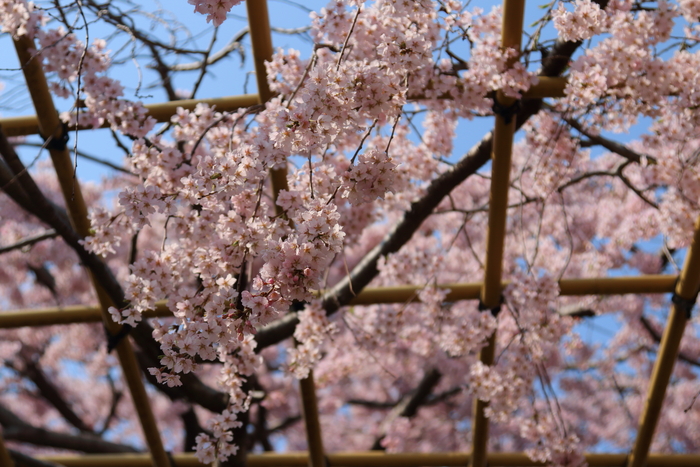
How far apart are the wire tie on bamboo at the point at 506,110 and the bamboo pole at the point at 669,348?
112 centimetres

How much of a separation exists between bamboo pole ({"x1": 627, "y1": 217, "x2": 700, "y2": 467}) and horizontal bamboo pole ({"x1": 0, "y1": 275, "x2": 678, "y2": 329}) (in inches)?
3.3

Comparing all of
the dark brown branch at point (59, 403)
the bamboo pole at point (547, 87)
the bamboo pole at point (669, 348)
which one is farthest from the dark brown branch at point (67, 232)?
the dark brown branch at point (59, 403)

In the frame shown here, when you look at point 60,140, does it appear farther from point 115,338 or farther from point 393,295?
point 393,295

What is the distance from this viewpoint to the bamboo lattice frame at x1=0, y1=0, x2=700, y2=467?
8.15 feet

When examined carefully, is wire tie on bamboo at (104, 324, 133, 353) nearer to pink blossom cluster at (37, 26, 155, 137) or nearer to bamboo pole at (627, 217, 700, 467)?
pink blossom cluster at (37, 26, 155, 137)

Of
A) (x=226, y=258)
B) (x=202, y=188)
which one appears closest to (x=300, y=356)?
(x=226, y=258)

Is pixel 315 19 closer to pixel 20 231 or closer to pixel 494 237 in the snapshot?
pixel 494 237

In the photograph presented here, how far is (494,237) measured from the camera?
9.20 ft

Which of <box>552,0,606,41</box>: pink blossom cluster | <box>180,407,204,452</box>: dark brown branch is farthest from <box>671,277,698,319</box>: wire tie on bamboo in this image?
<box>180,407,204,452</box>: dark brown branch

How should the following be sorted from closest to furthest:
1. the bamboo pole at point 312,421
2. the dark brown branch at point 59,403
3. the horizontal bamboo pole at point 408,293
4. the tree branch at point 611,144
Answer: the tree branch at point 611,144, the horizontal bamboo pole at point 408,293, the bamboo pole at point 312,421, the dark brown branch at point 59,403

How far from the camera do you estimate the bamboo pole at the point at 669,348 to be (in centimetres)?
288

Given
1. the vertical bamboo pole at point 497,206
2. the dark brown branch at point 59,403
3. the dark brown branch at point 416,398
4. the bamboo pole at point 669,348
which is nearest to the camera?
the vertical bamboo pole at point 497,206

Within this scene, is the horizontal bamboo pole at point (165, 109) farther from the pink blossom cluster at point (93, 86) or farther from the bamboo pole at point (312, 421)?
the bamboo pole at point (312, 421)

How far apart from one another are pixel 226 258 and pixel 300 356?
3.30 ft
